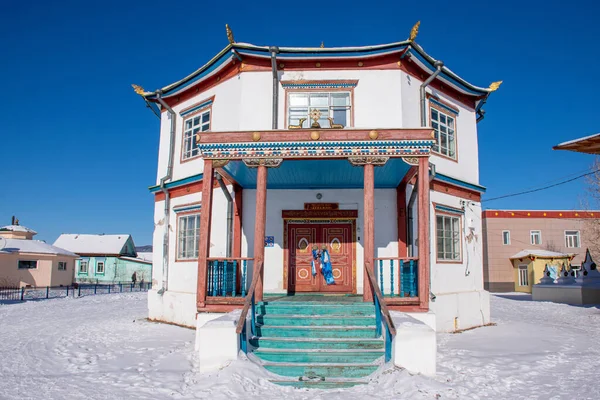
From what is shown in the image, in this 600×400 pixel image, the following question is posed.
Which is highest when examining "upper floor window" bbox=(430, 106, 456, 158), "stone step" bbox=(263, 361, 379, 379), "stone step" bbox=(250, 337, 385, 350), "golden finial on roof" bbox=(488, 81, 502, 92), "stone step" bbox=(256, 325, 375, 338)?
"golden finial on roof" bbox=(488, 81, 502, 92)

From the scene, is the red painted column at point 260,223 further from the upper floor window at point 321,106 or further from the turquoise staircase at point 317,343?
the upper floor window at point 321,106

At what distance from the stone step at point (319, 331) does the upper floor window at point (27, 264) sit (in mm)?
30901

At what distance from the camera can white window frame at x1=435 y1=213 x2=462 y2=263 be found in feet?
41.0

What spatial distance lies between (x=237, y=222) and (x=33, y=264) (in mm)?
27890

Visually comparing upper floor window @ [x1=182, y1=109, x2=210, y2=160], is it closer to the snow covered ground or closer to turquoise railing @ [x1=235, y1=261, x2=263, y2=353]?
the snow covered ground

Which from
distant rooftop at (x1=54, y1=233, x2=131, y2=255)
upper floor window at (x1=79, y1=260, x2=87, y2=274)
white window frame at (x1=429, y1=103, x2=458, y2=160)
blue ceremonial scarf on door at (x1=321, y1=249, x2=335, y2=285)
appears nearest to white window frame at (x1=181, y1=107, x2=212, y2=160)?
blue ceremonial scarf on door at (x1=321, y1=249, x2=335, y2=285)

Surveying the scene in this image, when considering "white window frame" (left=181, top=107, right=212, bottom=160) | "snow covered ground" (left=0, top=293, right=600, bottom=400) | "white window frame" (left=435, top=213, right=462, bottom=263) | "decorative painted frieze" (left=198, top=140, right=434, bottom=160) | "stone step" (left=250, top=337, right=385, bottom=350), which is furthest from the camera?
"white window frame" (left=181, top=107, right=212, bottom=160)

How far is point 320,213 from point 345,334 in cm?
419

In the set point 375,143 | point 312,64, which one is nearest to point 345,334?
point 375,143

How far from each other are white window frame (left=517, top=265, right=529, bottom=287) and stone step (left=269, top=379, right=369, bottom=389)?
2971cm

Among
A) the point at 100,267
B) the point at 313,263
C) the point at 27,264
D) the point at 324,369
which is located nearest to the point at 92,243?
the point at 100,267

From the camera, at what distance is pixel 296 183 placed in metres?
11.7

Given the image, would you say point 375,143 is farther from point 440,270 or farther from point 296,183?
point 440,270

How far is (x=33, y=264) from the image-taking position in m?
33.5
